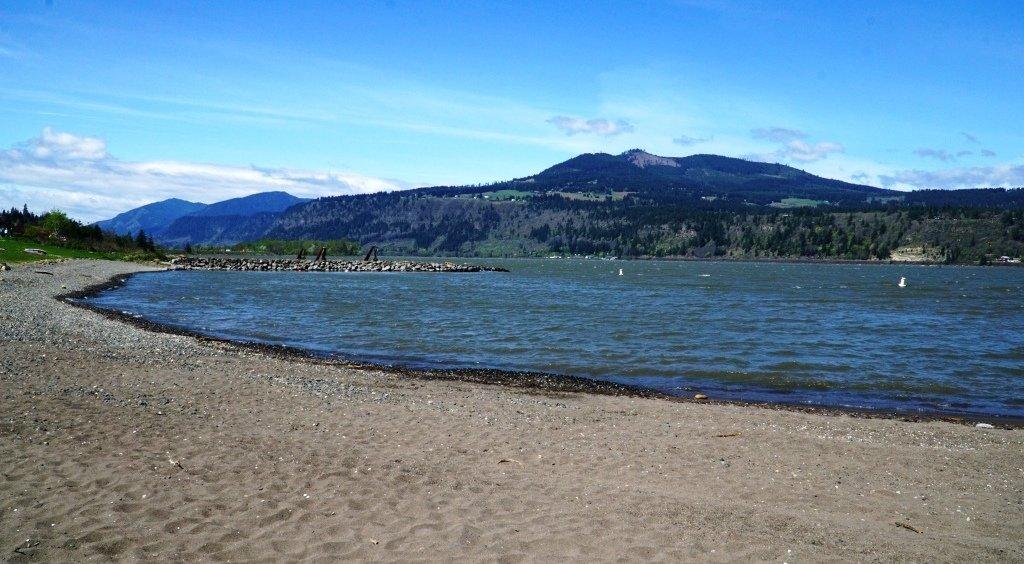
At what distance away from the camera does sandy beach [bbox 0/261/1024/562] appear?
23.1 feet

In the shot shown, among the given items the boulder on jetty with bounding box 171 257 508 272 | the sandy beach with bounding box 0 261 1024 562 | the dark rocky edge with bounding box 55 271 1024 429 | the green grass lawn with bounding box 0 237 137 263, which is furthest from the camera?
the boulder on jetty with bounding box 171 257 508 272

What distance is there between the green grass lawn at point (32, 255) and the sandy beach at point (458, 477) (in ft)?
209

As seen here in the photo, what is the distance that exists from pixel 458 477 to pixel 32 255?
82.0m

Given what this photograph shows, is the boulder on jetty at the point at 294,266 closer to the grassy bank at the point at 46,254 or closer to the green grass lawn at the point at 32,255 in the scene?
the grassy bank at the point at 46,254

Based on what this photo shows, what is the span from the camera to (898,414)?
16.9 meters

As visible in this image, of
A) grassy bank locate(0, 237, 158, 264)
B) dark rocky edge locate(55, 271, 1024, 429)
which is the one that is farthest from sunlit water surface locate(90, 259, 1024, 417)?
grassy bank locate(0, 237, 158, 264)

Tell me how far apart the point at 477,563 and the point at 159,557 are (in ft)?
10.4

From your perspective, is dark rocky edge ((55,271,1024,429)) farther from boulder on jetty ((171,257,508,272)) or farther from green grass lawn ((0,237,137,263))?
boulder on jetty ((171,257,508,272))

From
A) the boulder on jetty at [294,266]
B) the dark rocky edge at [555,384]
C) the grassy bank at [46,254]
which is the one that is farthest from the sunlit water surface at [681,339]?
the boulder on jetty at [294,266]

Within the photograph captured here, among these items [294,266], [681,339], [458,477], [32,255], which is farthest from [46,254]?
[458,477]

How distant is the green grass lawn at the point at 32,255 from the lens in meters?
66.8

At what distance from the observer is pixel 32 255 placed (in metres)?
71.6

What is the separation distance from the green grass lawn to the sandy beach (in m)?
63.6

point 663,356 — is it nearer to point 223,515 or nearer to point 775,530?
point 775,530
